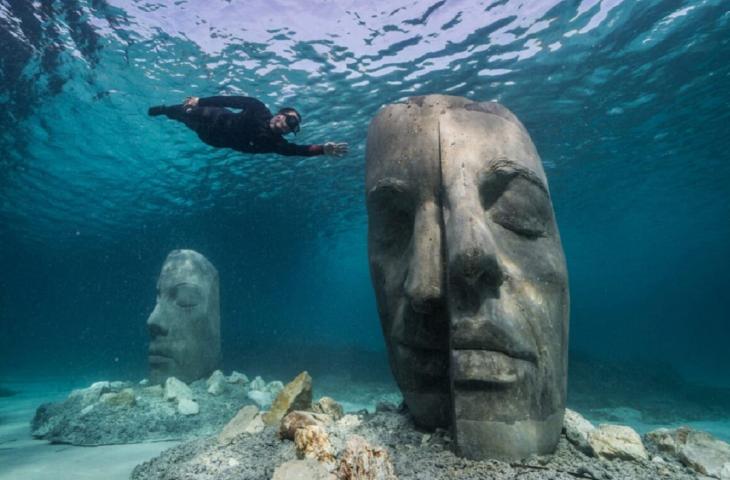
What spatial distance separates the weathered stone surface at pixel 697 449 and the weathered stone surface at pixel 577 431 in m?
0.52

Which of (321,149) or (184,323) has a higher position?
(321,149)

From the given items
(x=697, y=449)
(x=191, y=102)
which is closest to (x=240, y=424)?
(x=697, y=449)

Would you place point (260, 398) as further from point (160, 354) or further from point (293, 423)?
point (293, 423)

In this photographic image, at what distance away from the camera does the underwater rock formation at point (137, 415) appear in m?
5.91

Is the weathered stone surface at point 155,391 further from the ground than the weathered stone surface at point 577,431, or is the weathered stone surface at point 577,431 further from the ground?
the weathered stone surface at point 577,431

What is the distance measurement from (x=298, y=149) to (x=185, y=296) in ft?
17.3

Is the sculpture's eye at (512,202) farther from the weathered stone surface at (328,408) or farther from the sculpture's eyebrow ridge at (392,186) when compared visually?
the weathered stone surface at (328,408)

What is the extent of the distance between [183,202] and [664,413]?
2295 cm

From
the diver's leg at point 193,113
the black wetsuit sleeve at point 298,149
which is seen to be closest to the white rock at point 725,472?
the black wetsuit sleeve at point 298,149

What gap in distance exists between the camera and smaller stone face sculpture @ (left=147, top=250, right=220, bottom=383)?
8.90 meters

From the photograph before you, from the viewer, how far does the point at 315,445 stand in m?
2.52

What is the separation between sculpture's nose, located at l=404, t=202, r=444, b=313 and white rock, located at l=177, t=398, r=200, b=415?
6.01 m

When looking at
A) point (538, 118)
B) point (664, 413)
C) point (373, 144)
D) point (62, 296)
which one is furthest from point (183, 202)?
point (62, 296)

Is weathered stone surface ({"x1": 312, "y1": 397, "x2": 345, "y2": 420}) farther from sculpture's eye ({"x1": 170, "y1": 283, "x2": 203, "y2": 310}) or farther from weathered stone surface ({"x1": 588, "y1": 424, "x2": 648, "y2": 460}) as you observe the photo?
sculpture's eye ({"x1": 170, "y1": 283, "x2": 203, "y2": 310})
